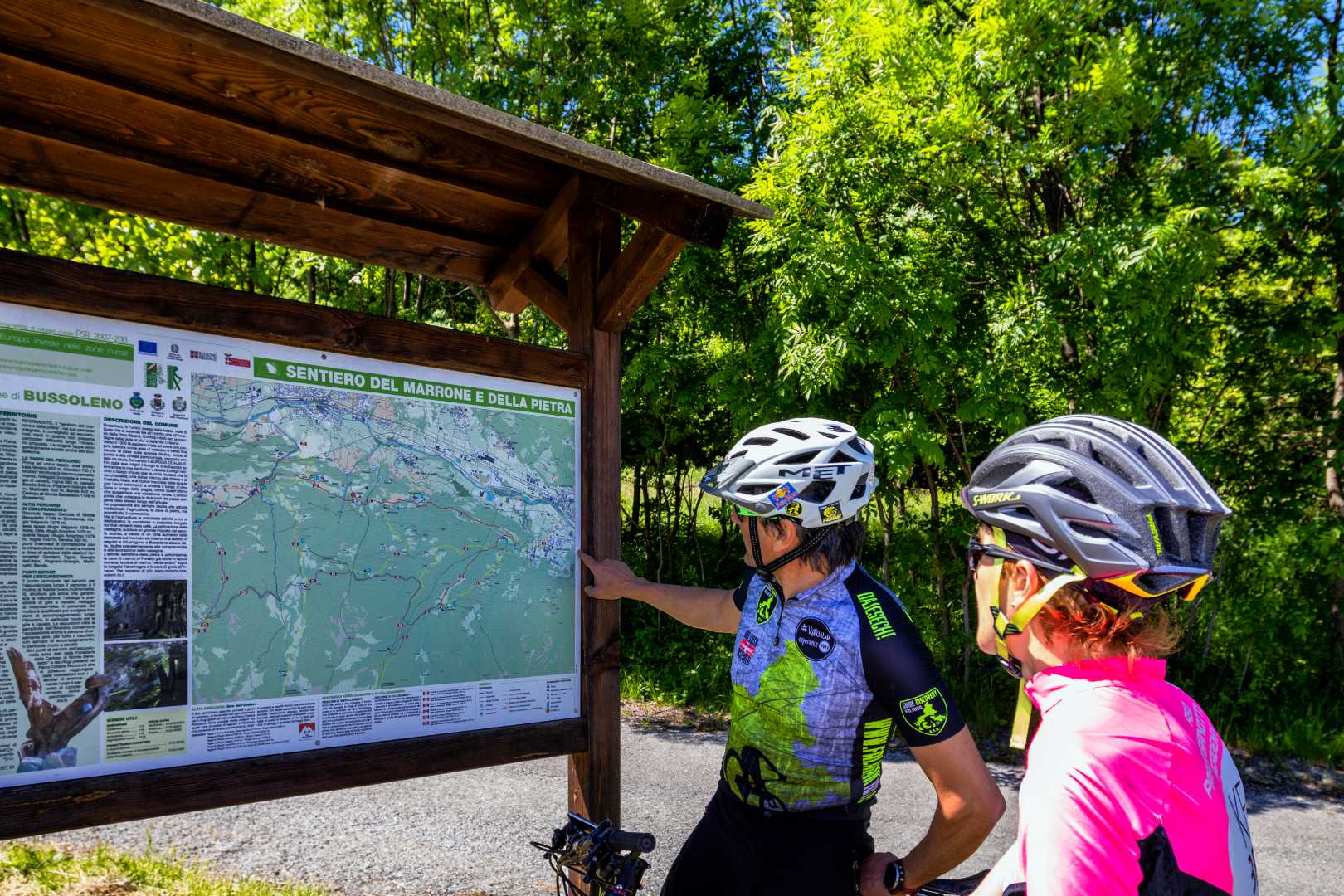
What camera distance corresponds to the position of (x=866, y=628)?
2.23 m

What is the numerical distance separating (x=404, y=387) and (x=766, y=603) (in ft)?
4.34

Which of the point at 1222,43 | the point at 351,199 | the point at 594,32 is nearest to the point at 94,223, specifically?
the point at 594,32

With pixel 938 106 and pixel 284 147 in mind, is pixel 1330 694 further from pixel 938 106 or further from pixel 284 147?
pixel 284 147

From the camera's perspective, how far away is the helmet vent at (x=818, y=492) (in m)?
2.42

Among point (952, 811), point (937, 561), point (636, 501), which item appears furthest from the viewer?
point (636, 501)

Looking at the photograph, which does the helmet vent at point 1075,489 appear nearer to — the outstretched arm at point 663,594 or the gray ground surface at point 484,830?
the outstretched arm at point 663,594

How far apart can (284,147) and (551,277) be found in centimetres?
117

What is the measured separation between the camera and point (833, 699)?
7.28ft

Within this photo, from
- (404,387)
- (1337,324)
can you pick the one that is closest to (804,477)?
(404,387)

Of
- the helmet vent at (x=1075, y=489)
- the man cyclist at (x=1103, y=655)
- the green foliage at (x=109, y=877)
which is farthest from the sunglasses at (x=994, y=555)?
the green foliage at (x=109, y=877)

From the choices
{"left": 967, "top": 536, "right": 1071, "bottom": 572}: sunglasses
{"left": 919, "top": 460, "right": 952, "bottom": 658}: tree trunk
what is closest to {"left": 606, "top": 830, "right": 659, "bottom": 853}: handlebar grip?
{"left": 967, "top": 536, "right": 1071, "bottom": 572}: sunglasses

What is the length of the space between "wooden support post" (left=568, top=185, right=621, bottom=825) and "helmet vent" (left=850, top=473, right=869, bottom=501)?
0.93m

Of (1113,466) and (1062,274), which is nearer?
(1113,466)

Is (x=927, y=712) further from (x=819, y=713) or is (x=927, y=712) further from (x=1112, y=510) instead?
(x=1112, y=510)
